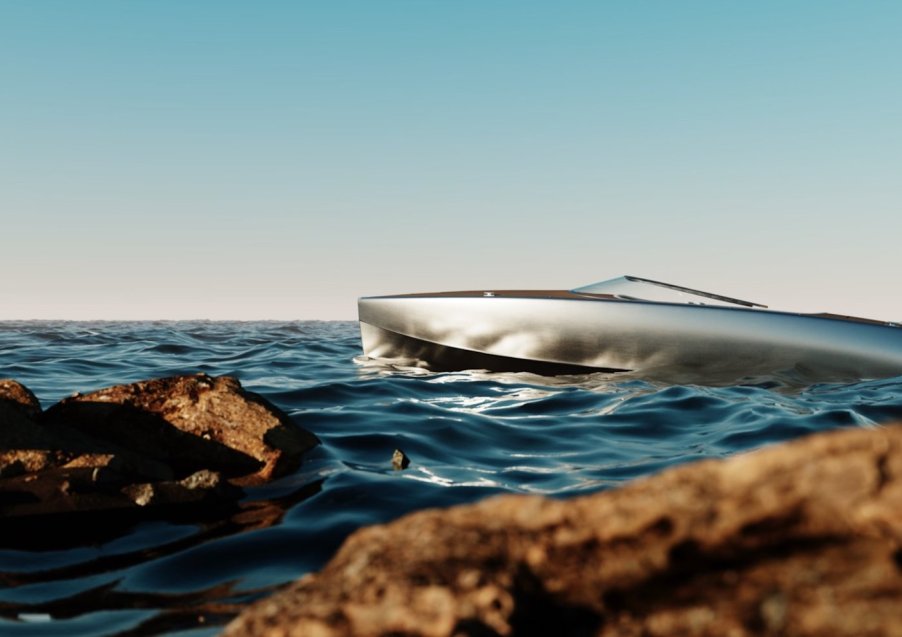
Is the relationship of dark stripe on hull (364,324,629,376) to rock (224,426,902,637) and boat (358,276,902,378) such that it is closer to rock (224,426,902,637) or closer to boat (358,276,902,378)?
boat (358,276,902,378)

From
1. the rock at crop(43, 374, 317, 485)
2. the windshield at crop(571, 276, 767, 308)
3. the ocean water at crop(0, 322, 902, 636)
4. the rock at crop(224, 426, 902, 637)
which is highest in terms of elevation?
the windshield at crop(571, 276, 767, 308)

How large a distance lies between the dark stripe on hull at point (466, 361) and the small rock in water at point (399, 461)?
4124mm

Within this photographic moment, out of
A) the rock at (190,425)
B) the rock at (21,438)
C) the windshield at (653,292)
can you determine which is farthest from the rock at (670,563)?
the windshield at (653,292)

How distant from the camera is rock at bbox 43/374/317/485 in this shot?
13.1ft

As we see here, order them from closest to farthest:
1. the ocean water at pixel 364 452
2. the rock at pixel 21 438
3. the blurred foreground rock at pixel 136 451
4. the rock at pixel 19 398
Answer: the ocean water at pixel 364 452 < the blurred foreground rock at pixel 136 451 < the rock at pixel 21 438 < the rock at pixel 19 398

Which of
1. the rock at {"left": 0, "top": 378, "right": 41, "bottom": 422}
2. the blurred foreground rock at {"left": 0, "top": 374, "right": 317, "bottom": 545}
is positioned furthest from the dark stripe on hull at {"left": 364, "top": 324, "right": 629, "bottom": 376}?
the rock at {"left": 0, "top": 378, "right": 41, "bottom": 422}

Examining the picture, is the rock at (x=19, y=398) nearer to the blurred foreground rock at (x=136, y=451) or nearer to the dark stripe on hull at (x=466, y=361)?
the blurred foreground rock at (x=136, y=451)

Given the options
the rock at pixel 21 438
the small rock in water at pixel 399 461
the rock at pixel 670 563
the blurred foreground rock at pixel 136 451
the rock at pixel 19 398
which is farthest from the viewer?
the small rock in water at pixel 399 461

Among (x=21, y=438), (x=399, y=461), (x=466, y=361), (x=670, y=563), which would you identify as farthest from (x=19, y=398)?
(x=466, y=361)

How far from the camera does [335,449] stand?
4.55 metres

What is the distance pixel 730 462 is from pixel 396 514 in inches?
91.7

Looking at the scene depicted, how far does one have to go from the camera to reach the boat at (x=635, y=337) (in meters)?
8.16

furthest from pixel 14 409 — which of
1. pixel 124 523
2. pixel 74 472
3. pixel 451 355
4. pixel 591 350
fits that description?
pixel 591 350

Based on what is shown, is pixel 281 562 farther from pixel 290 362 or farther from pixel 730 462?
pixel 290 362
